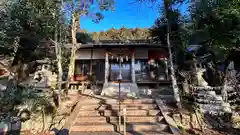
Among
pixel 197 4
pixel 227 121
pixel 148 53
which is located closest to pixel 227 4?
pixel 197 4

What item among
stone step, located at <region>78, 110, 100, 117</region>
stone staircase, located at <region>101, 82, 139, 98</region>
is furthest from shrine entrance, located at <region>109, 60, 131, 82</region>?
stone step, located at <region>78, 110, 100, 117</region>

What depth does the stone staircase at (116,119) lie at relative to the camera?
628 cm

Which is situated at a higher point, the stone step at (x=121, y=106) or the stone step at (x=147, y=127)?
the stone step at (x=121, y=106)

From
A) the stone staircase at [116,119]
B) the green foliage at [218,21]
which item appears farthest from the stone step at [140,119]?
the green foliage at [218,21]

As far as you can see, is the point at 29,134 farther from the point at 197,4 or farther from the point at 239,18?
the point at 239,18

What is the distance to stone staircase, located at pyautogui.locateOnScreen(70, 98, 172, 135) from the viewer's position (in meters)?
6.28

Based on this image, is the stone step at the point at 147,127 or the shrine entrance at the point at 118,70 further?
the shrine entrance at the point at 118,70

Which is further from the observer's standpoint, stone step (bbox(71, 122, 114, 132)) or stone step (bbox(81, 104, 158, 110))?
stone step (bbox(81, 104, 158, 110))

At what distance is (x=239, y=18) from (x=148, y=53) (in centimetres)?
664

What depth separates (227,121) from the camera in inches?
275

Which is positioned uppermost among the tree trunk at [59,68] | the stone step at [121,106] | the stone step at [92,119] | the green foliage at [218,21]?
the green foliage at [218,21]

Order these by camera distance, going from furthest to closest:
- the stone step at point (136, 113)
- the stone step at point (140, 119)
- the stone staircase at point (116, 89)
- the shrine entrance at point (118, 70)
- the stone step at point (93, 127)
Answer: the shrine entrance at point (118, 70)
the stone staircase at point (116, 89)
the stone step at point (136, 113)
the stone step at point (140, 119)
the stone step at point (93, 127)

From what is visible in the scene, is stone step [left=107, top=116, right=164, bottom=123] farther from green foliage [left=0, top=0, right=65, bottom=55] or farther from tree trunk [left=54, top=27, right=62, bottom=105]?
green foliage [left=0, top=0, right=65, bottom=55]

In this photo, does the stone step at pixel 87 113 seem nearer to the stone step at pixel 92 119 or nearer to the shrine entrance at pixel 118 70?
the stone step at pixel 92 119
